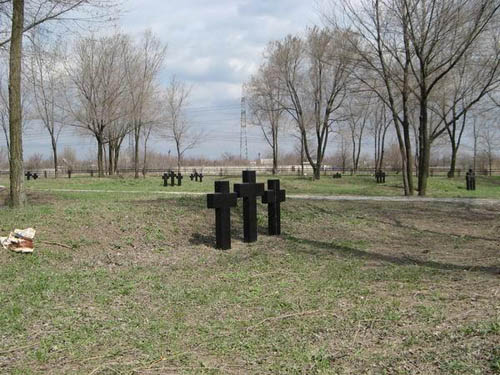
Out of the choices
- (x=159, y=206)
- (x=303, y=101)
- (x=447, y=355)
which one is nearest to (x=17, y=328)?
(x=447, y=355)

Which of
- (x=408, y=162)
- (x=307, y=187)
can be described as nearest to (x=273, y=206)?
(x=408, y=162)

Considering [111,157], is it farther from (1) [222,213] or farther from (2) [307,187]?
(1) [222,213]

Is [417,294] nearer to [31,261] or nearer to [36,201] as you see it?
[31,261]

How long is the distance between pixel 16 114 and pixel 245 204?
493cm

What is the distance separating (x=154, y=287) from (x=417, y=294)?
275 cm

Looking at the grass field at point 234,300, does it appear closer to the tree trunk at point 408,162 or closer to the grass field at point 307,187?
the tree trunk at point 408,162

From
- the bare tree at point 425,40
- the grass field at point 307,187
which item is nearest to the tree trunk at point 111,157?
the grass field at point 307,187

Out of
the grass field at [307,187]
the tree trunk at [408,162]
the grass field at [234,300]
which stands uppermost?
the tree trunk at [408,162]

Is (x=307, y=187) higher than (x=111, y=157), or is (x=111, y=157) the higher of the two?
(x=111, y=157)

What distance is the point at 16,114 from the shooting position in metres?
9.62

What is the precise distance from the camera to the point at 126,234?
7.54 meters

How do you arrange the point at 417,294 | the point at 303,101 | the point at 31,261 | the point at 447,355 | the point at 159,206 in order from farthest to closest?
the point at 303,101
the point at 159,206
the point at 31,261
the point at 417,294
the point at 447,355

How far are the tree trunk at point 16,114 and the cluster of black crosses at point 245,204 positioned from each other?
4331 mm

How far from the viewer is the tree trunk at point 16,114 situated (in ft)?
31.3
